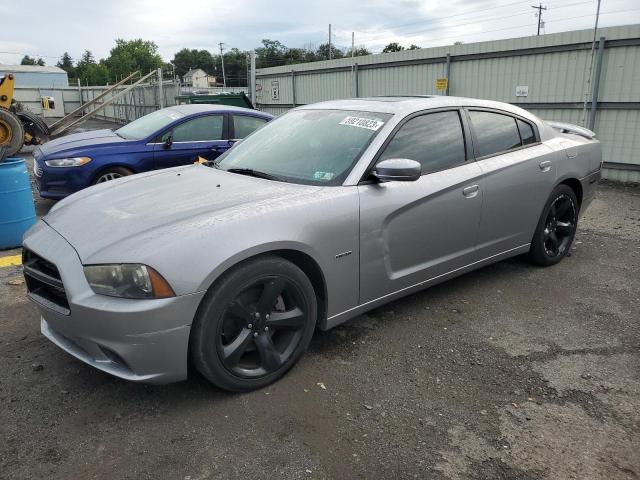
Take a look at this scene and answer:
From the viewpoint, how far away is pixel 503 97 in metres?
10.9

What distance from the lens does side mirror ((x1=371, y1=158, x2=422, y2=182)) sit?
3.12 meters

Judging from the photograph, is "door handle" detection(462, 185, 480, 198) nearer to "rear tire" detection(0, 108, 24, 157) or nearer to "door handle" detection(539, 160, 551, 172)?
"door handle" detection(539, 160, 551, 172)

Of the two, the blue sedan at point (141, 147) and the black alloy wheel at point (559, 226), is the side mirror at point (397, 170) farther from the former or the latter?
the blue sedan at point (141, 147)

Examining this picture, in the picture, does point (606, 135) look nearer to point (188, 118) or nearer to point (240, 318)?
point (188, 118)

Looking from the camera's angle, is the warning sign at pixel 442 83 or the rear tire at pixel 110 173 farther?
the warning sign at pixel 442 83

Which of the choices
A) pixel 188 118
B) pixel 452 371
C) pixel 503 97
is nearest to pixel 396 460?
pixel 452 371

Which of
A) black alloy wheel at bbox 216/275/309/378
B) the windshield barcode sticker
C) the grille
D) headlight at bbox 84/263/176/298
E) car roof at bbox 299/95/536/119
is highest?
car roof at bbox 299/95/536/119

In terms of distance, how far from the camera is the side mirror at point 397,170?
3121mm

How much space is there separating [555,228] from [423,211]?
78.4 inches

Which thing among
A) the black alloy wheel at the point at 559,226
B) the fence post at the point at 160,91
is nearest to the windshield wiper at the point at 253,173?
the black alloy wheel at the point at 559,226

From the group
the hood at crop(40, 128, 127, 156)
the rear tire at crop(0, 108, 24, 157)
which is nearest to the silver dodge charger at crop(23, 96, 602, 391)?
the hood at crop(40, 128, 127, 156)

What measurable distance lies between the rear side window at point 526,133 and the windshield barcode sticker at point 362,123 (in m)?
1.62

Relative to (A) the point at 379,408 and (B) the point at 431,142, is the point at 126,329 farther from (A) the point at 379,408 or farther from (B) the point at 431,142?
(B) the point at 431,142

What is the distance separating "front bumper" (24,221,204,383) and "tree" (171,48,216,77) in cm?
12058
